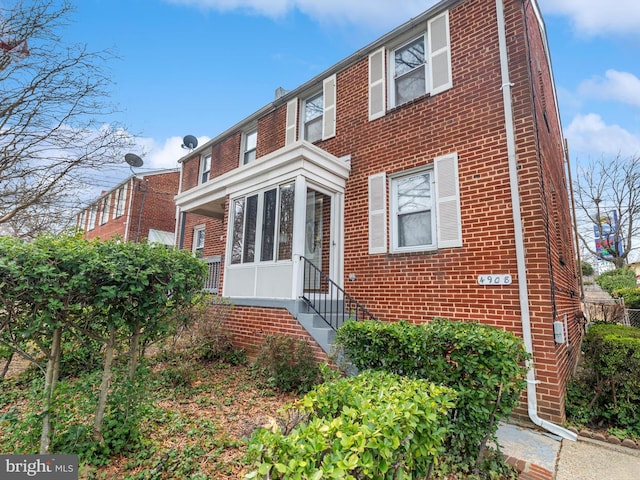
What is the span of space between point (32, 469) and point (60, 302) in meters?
1.21

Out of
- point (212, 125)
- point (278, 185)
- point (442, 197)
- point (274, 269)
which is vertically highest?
point (212, 125)

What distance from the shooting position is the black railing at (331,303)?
539cm

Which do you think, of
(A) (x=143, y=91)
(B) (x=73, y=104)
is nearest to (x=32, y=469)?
(B) (x=73, y=104)

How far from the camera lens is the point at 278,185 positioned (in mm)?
6113

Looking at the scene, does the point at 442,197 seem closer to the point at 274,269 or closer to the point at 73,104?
the point at 274,269

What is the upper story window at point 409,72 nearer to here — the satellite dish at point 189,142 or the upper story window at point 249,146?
the upper story window at point 249,146

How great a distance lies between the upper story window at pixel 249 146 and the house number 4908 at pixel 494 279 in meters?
7.03

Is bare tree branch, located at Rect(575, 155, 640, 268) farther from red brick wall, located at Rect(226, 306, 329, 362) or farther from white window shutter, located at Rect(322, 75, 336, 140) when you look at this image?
red brick wall, located at Rect(226, 306, 329, 362)

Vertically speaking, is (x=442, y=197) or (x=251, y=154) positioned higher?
(x=251, y=154)

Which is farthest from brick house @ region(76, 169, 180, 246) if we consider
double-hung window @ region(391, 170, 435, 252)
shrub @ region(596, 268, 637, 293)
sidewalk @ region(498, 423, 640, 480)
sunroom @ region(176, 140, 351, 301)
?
shrub @ region(596, 268, 637, 293)

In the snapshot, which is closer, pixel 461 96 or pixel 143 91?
pixel 461 96

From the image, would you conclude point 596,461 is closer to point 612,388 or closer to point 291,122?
point 612,388

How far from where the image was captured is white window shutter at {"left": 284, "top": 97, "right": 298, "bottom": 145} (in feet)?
26.1
